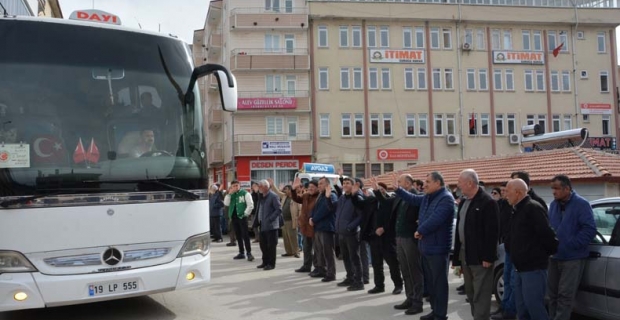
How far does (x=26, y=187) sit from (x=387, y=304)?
520 cm

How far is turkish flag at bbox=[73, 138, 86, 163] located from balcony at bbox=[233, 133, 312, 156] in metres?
33.8

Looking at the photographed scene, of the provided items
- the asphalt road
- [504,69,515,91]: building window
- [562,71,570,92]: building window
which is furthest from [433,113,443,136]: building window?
the asphalt road

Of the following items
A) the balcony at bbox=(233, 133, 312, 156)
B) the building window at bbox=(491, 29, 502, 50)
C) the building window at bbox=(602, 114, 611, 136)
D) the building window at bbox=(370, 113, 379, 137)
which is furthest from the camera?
the building window at bbox=(602, 114, 611, 136)

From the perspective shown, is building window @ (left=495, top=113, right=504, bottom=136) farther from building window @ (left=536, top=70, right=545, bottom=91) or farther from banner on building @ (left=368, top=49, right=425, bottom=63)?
banner on building @ (left=368, top=49, right=425, bottom=63)

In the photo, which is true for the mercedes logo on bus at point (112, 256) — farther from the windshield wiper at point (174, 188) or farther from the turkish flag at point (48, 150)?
the turkish flag at point (48, 150)

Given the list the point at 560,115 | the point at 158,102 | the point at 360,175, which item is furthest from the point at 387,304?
the point at 560,115

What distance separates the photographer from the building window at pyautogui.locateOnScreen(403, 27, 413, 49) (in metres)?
43.8

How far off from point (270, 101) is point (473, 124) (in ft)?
50.6

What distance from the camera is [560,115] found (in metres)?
45.3

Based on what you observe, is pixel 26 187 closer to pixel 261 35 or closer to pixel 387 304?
pixel 387 304

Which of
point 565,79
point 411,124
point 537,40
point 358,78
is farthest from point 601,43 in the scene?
point 358,78

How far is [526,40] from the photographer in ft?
149

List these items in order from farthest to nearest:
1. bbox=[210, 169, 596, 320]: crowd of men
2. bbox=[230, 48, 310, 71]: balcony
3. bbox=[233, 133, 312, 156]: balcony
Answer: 1. bbox=[230, 48, 310, 71]: balcony
2. bbox=[233, 133, 312, 156]: balcony
3. bbox=[210, 169, 596, 320]: crowd of men

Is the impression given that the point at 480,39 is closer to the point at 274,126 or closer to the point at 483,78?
the point at 483,78
